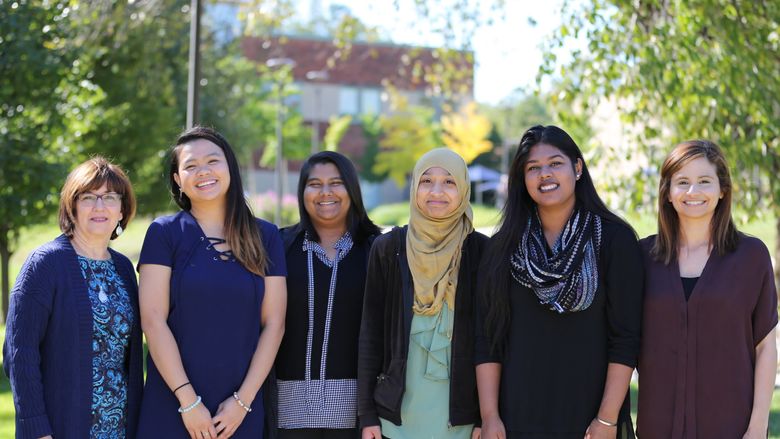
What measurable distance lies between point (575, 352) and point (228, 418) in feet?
5.35

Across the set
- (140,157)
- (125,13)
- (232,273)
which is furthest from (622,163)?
(140,157)

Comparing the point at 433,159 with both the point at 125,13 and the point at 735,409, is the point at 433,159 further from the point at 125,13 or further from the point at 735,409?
the point at 125,13

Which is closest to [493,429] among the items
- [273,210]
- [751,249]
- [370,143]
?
[751,249]

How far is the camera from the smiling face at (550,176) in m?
4.53

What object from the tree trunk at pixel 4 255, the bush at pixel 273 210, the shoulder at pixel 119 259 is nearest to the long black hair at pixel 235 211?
the shoulder at pixel 119 259

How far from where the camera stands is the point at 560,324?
4426 mm

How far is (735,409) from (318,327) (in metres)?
2.04

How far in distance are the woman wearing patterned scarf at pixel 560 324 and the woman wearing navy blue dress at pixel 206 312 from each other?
42.0 inches

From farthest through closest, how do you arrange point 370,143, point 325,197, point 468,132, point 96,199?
point 370,143
point 468,132
point 325,197
point 96,199

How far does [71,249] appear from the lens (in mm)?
4410

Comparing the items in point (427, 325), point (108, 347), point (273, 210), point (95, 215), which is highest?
point (273, 210)

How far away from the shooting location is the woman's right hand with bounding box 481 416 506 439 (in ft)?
14.5

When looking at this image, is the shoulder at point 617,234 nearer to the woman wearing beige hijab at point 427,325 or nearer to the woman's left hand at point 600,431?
the woman wearing beige hijab at point 427,325

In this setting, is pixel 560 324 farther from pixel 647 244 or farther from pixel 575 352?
pixel 647 244
